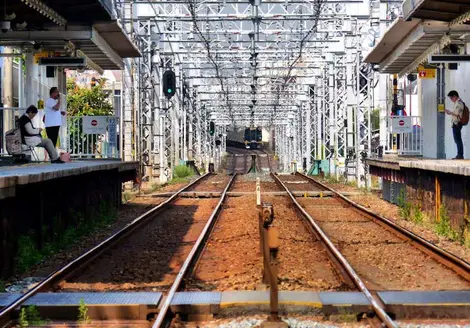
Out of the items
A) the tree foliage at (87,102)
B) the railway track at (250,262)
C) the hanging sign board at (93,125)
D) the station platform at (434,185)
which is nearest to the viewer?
the railway track at (250,262)

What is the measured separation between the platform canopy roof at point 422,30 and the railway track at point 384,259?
14.0ft

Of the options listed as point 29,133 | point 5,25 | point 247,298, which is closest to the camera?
point 247,298

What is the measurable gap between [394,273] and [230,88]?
144ft

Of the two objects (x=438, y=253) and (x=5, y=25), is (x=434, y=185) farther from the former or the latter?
(x=5, y=25)

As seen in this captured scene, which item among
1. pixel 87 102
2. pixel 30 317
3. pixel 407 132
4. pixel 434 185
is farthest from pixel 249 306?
pixel 87 102

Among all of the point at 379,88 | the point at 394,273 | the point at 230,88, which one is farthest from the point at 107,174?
the point at 379,88

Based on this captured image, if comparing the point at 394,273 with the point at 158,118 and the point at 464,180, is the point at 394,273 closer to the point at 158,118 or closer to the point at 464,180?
the point at 464,180

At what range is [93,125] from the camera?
2244 cm

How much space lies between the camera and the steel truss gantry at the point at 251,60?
A: 27641 mm

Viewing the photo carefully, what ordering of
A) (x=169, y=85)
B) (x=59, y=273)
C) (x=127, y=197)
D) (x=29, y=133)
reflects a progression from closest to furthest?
(x=59, y=273), (x=29, y=133), (x=127, y=197), (x=169, y=85)

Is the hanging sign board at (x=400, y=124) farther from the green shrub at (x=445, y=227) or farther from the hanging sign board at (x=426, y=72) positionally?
the green shrub at (x=445, y=227)

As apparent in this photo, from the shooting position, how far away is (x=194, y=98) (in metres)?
54.1

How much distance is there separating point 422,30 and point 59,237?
30.1 ft

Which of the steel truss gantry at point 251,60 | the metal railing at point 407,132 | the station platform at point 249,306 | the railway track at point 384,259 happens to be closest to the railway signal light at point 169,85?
the steel truss gantry at point 251,60
